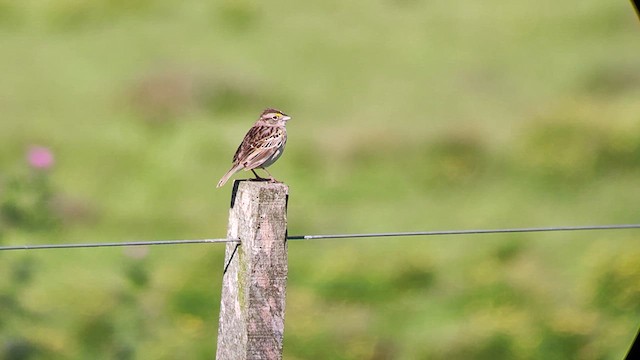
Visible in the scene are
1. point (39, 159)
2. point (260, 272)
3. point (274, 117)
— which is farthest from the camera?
point (39, 159)

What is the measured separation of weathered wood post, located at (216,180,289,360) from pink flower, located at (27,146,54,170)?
9.04 feet

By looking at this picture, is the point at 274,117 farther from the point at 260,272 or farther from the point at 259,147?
the point at 260,272

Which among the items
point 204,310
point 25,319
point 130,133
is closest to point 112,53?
point 130,133

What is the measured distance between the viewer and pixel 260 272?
4402mm

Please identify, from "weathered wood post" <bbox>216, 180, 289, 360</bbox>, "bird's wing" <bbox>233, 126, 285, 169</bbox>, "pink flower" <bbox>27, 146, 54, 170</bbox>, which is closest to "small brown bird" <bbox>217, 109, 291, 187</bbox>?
"bird's wing" <bbox>233, 126, 285, 169</bbox>

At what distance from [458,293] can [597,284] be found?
3.87 ft

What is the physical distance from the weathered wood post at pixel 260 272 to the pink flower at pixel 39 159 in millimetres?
2756

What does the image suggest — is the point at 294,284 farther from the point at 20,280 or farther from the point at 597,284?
the point at 20,280

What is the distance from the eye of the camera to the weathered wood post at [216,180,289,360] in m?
4.40

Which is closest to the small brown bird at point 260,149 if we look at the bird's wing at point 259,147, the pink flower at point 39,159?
the bird's wing at point 259,147

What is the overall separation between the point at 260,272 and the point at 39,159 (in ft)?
9.60

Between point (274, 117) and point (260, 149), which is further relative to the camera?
point (274, 117)

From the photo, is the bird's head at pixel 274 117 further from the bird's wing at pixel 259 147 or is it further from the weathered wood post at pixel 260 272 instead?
the weathered wood post at pixel 260 272

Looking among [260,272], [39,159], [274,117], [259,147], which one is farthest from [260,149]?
[260,272]
